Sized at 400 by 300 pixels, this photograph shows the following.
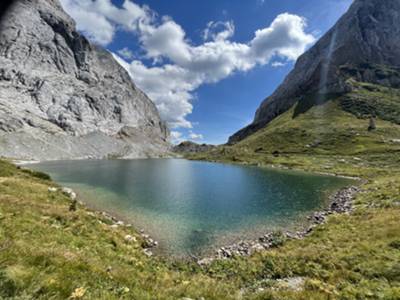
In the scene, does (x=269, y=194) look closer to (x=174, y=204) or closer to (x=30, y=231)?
(x=174, y=204)

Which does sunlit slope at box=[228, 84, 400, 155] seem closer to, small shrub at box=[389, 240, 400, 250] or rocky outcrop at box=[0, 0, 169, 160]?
rocky outcrop at box=[0, 0, 169, 160]

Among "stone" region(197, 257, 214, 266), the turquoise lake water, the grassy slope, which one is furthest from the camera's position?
the turquoise lake water

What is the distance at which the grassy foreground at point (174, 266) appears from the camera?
20.0 ft

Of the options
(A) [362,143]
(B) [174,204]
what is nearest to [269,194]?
(B) [174,204]

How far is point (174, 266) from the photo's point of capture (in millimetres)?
14508

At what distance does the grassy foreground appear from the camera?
6.10 m

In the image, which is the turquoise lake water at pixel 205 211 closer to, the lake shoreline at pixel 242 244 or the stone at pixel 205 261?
the lake shoreline at pixel 242 244

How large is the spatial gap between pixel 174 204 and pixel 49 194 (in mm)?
15841

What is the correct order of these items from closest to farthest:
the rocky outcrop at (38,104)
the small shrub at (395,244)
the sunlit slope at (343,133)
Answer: the small shrub at (395,244) < the rocky outcrop at (38,104) < the sunlit slope at (343,133)

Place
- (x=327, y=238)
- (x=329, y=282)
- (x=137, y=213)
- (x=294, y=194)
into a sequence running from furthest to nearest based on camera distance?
(x=294, y=194) → (x=137, y=213) → (x=327, y=238) → (x=329, y=282)

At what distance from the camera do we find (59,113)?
557 feet

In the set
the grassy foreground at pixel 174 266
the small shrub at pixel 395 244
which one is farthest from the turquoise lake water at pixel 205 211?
the small shrub at pixel 395 244

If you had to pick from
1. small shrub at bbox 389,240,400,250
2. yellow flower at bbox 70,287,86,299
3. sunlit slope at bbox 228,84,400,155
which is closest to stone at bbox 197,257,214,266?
yellow flower at bbox 70,287,86,299

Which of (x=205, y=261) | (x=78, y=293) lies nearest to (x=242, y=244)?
(x=205, y=261)
